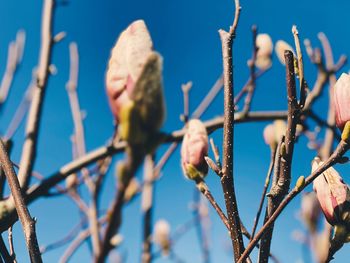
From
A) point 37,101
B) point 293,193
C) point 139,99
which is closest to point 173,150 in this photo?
point 37,101

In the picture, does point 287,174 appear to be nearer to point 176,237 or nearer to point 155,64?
point 155,64

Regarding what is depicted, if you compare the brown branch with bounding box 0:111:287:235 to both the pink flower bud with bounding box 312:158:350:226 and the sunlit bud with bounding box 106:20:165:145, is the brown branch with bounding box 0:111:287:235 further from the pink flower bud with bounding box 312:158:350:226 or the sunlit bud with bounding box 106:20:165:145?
the sunlit bud with bounding box 106:20:165:145

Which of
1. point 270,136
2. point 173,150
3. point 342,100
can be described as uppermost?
point 173,150

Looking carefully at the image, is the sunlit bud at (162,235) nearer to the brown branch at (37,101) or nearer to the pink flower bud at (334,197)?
the brown branch at (37,101)

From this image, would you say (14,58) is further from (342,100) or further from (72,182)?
(342,100)

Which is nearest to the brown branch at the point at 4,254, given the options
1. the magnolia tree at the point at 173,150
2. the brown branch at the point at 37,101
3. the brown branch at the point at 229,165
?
the magnolia tree at the point at 173,150

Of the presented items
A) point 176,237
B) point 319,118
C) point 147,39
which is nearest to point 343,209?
point 147,39
